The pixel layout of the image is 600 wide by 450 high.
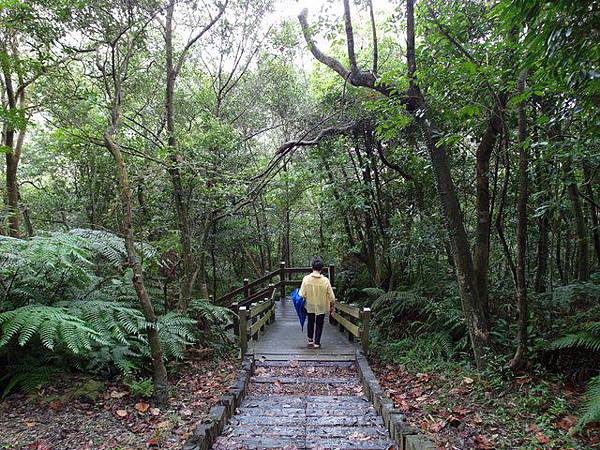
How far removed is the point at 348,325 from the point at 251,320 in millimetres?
1908

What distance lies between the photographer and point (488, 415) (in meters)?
4.12

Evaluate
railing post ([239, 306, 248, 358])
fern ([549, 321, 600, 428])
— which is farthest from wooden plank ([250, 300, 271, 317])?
fern ([549, 321, 600, 428])

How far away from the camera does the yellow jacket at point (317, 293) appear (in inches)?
284

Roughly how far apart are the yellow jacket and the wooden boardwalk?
807mm

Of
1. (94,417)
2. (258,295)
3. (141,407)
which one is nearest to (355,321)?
(258,295)

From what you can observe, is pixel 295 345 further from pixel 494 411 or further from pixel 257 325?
pixel 494 411

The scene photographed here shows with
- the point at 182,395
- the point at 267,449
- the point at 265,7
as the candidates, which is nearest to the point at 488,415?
the point at 267,449

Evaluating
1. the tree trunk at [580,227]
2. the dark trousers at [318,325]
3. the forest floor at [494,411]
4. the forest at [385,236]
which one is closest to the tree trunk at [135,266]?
the forest at [385,236]

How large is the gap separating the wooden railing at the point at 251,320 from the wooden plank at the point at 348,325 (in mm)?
1588

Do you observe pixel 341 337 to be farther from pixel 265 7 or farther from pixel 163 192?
pixel 265 7

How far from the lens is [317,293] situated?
7207 millimetres

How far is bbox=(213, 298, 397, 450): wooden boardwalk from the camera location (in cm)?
393

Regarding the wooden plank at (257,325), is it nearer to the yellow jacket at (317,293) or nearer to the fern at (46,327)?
the yellow jacket at (317,293)

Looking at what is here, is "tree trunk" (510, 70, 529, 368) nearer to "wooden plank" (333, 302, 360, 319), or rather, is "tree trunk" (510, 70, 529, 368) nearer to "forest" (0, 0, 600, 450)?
"forest" (0, 0, 600, 450)
